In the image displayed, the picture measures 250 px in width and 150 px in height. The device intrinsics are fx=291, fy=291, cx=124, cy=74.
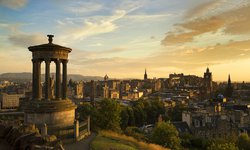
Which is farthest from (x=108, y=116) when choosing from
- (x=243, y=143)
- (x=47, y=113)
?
(x=243, y=143)

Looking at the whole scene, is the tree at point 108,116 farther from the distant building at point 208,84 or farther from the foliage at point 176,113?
the distant building at point 208,84

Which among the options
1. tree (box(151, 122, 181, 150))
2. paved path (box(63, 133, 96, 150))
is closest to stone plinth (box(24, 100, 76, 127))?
paved path (box(63, 133, 96, 150))

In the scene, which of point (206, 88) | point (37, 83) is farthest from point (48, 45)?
point (206, 88)

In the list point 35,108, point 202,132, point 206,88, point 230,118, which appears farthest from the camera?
point 206,88

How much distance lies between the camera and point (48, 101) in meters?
21.9

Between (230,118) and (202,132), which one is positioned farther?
(230,118)

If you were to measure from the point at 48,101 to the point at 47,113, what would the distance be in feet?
3.18

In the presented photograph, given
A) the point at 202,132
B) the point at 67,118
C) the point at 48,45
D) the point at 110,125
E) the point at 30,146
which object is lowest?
the point at 202,132

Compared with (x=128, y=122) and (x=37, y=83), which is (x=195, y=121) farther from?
(x=37, y=83)

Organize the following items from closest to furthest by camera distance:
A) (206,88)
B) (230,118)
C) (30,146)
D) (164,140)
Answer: (30,146), (164,140), (230,118), (206,88)

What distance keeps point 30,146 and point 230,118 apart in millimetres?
54579

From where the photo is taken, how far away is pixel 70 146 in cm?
1992

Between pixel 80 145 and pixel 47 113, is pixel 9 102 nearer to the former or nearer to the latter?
pixel 47 113

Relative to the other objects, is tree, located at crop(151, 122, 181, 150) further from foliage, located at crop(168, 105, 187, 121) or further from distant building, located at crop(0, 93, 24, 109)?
distant building, located at crop(0, 93, 24, 109)
